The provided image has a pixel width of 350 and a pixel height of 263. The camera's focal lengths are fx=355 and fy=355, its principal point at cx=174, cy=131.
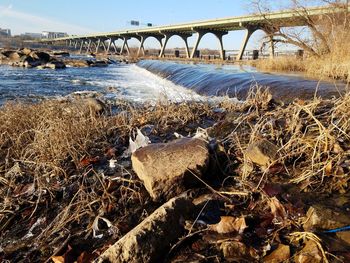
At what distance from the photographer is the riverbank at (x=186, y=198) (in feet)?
9.07

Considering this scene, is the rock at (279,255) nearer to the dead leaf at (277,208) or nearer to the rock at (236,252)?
the rock at (236,252)

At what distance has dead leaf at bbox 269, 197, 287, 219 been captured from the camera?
3.06 meters

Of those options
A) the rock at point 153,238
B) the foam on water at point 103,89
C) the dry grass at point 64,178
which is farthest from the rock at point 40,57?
the rock at point 153,238

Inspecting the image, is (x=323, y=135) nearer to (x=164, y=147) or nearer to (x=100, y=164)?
(x=164, y=147)

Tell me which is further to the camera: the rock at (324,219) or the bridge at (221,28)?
the bridge at (221,28)

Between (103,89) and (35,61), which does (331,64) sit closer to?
(103,89)

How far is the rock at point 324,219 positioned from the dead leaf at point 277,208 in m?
0.21

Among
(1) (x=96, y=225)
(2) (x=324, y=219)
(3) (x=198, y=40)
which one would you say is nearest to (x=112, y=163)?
(1) (x=96, y=225)

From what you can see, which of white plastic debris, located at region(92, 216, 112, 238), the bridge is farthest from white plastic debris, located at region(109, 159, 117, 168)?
Result: the bridge

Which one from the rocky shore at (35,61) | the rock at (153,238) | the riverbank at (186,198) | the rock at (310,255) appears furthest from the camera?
the rocky shore at (35,61)

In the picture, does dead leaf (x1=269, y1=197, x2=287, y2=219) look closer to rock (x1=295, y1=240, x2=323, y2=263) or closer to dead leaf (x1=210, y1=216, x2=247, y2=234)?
dead leaf (x1=210, y1=216, x2=247, y2=234)

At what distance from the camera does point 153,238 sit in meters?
2.75

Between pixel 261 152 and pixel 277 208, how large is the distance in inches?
35.0

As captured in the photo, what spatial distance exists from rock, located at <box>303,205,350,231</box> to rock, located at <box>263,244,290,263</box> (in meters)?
0.33
